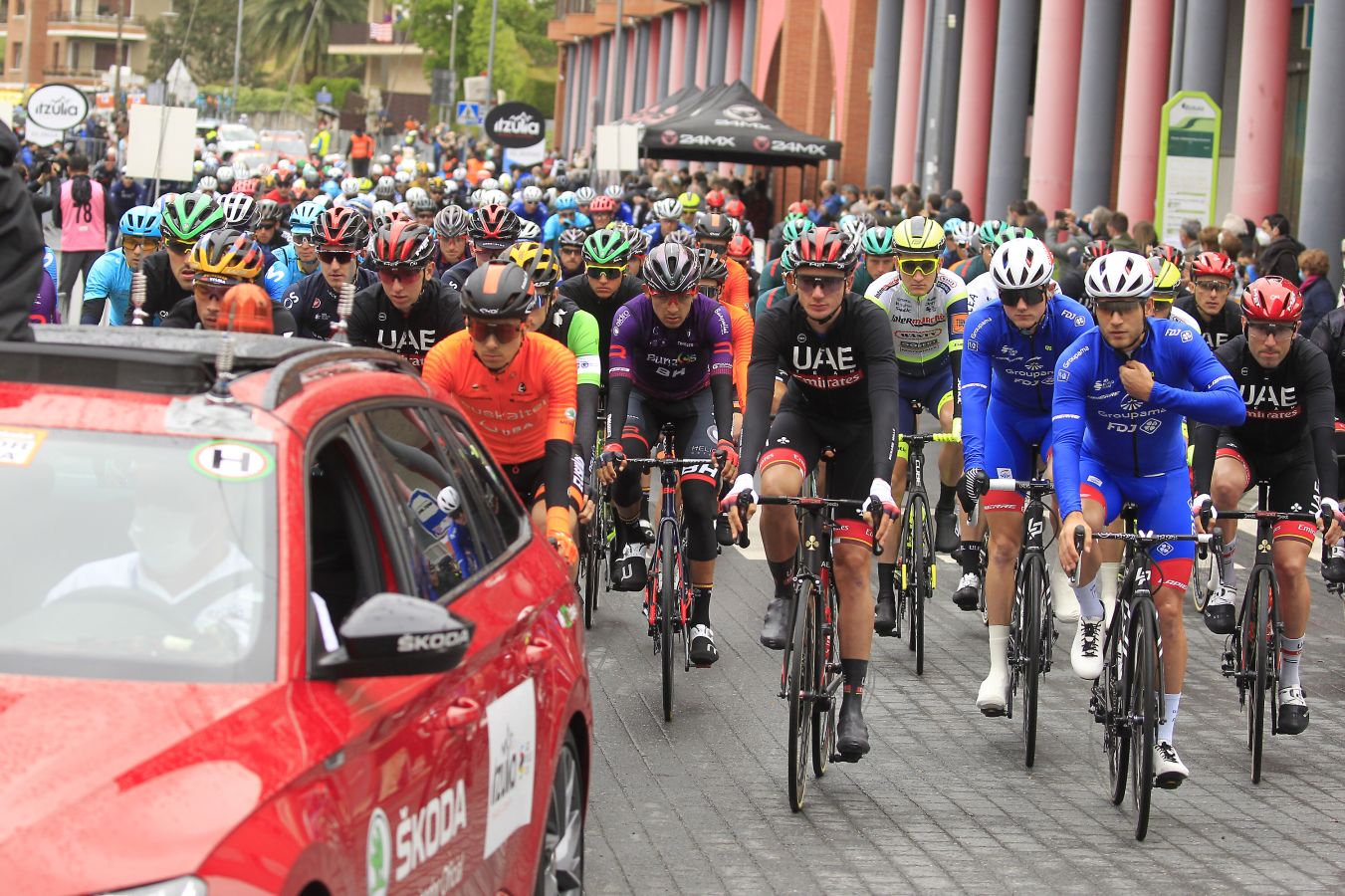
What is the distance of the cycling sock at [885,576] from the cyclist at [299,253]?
13.2ft

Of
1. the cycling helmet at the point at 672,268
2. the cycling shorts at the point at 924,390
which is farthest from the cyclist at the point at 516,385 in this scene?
the cycling shorts at the point at 924,390

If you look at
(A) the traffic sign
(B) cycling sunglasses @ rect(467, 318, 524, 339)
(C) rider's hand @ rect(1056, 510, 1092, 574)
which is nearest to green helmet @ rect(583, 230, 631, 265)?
(B) cycling sunglasses @ rect(467, 318, 524, 339)

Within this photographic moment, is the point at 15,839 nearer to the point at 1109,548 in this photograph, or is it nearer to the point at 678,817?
the point at 678,817

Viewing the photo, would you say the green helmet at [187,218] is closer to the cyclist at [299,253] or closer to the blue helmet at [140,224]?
the cyclist at [299,253]

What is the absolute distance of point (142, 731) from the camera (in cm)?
364

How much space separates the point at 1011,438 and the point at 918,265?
→ 2203 millimetres

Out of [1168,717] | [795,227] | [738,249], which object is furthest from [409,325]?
[738,249]

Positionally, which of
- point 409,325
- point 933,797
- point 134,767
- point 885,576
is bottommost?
point 933,797

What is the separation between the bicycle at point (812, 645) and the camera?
25.4 feet

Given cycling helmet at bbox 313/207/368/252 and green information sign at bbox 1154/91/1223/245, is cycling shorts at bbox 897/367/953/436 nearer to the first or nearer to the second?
cycling helmet at bbox 313/207/368/252

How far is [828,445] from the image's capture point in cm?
916

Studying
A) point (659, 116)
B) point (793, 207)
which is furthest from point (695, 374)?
point (659, 116)

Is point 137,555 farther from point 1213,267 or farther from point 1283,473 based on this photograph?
point 1213,267

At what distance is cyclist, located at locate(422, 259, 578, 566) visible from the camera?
26.3 feet
